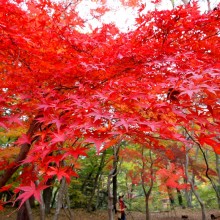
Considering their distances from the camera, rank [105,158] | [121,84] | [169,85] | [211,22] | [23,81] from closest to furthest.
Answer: [169,85], [121,84], [23,81], [211,22], [105,158]

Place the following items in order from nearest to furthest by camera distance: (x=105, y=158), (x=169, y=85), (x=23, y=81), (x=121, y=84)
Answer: (x=169, y=85) → (x=121, y=84) → (x=23, y=81) → (x=105, y=158)

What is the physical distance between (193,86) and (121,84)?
104 centimetres

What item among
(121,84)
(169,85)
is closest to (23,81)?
(121,84)

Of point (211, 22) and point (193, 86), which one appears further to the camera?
point (211, 22)

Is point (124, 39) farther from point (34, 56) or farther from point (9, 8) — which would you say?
point (9, 8)

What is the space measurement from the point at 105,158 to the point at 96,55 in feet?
43.1

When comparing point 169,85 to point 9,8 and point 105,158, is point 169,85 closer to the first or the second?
point 9,8

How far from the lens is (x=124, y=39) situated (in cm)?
409

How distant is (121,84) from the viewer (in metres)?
Result: 3.13

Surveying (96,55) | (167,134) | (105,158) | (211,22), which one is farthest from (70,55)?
(105,158)

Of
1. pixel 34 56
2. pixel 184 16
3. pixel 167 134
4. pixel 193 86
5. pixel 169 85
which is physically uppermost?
pixel 184 16

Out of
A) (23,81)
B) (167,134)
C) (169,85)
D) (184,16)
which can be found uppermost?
(184,16)

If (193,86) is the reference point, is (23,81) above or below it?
above

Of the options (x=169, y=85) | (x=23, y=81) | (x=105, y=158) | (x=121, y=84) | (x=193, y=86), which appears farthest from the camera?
(x=105, y=158)
